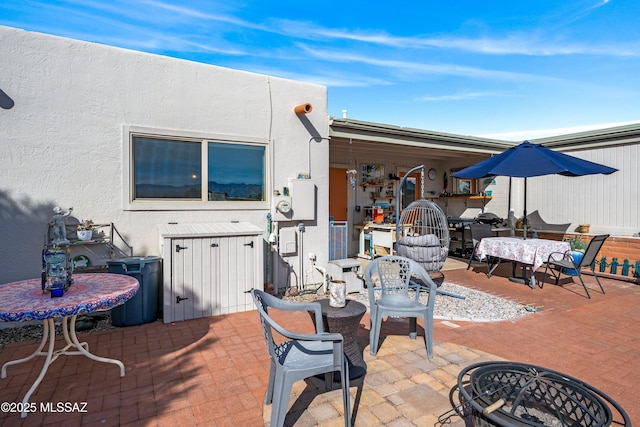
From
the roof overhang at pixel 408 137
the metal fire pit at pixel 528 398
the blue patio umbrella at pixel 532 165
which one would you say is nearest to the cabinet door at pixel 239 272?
the roof overhang at pixel 408 137

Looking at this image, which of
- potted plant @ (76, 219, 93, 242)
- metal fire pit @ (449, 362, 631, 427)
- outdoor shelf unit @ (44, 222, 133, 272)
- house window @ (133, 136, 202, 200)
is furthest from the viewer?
house window @ (133, 136, 202, 200)

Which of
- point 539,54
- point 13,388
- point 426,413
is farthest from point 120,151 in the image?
point 539,54

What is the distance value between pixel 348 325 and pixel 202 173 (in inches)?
129

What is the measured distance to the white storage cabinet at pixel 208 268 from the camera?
4145 mm

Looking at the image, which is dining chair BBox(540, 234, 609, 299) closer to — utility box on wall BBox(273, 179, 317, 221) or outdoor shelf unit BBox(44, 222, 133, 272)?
utility box on wall BBox(273, 179, 317, 221)

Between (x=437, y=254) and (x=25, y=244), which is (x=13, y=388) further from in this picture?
(x=437, y=254)

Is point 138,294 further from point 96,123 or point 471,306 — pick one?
point 471,306

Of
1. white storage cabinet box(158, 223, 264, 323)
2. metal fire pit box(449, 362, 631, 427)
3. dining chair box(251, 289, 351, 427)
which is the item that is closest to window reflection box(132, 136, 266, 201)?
white storage cabinet box(158, 223, 264, 323)

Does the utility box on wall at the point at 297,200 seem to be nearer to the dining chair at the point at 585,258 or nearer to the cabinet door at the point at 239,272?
the cabinet door at the point at 239,272

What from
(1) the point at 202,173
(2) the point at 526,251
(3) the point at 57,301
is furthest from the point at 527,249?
(3) the point at 57,301

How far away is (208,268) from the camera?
4324mm

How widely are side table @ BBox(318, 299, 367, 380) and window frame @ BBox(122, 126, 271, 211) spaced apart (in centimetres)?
274

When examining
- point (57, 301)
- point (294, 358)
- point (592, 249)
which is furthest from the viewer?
point (592, 249)

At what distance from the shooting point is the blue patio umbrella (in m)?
5.71
